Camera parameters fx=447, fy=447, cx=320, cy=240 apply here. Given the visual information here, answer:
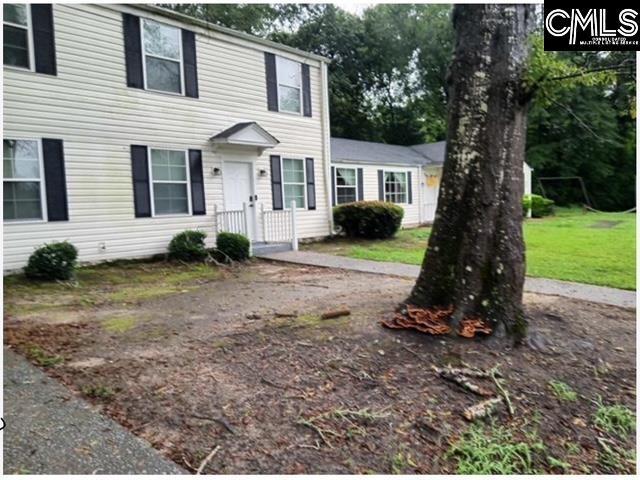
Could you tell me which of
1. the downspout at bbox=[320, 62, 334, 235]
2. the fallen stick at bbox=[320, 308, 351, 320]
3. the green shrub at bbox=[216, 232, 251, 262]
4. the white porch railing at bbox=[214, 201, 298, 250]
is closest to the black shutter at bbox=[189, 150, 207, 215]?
the white porch railing at bbox=[214, 201, 298, 250]

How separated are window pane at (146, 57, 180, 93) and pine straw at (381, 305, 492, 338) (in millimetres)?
7824

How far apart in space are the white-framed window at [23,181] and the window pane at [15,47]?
134 centimetres

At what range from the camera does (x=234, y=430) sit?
255 cm

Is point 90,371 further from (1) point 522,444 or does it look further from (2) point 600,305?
(2) point 600,305

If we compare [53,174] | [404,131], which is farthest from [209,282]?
[404,131]

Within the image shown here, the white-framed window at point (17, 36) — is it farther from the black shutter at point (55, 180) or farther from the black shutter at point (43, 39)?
the black shutter at point (55, 180)

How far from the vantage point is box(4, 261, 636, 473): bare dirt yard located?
7.97 ft

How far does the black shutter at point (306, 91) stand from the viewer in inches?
481

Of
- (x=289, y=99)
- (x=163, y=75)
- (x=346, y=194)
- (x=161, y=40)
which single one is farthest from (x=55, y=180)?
(x=346, y=194)

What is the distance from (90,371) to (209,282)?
13.0ft

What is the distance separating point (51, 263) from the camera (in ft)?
23.8

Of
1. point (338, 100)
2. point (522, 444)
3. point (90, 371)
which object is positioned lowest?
point (522, 444)

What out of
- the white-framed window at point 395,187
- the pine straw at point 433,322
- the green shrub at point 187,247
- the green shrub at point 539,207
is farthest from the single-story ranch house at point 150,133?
the green shrub at point 539,207

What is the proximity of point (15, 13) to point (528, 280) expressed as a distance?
9.55m
